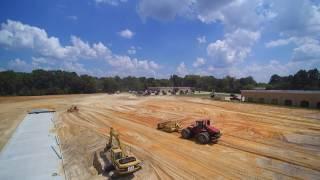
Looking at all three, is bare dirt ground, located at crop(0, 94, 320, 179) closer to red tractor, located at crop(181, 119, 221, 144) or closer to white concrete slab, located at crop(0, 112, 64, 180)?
red tractor, located at crop(181, 119, 221, 144)

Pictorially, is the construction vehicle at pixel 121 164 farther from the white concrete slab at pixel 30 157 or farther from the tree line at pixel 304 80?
the tree line at pixel 304 80

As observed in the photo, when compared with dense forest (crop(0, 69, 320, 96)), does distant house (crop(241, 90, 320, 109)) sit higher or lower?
lower

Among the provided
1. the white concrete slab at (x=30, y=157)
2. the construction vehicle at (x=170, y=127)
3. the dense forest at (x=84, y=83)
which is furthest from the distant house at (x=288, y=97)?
the dense forest at (x=84, y=83)

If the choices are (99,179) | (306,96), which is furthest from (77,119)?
(306,96)

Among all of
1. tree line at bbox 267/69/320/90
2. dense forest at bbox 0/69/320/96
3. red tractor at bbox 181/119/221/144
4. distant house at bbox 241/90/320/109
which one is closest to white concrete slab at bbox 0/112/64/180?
red tractor at bbox 181/119/221/144

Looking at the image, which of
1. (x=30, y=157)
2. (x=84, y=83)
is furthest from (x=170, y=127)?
(x=84, y=83)

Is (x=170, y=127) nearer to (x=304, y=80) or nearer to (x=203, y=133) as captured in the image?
(x=203, y=133)

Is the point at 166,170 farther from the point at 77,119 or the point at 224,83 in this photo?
the point at 224,83
